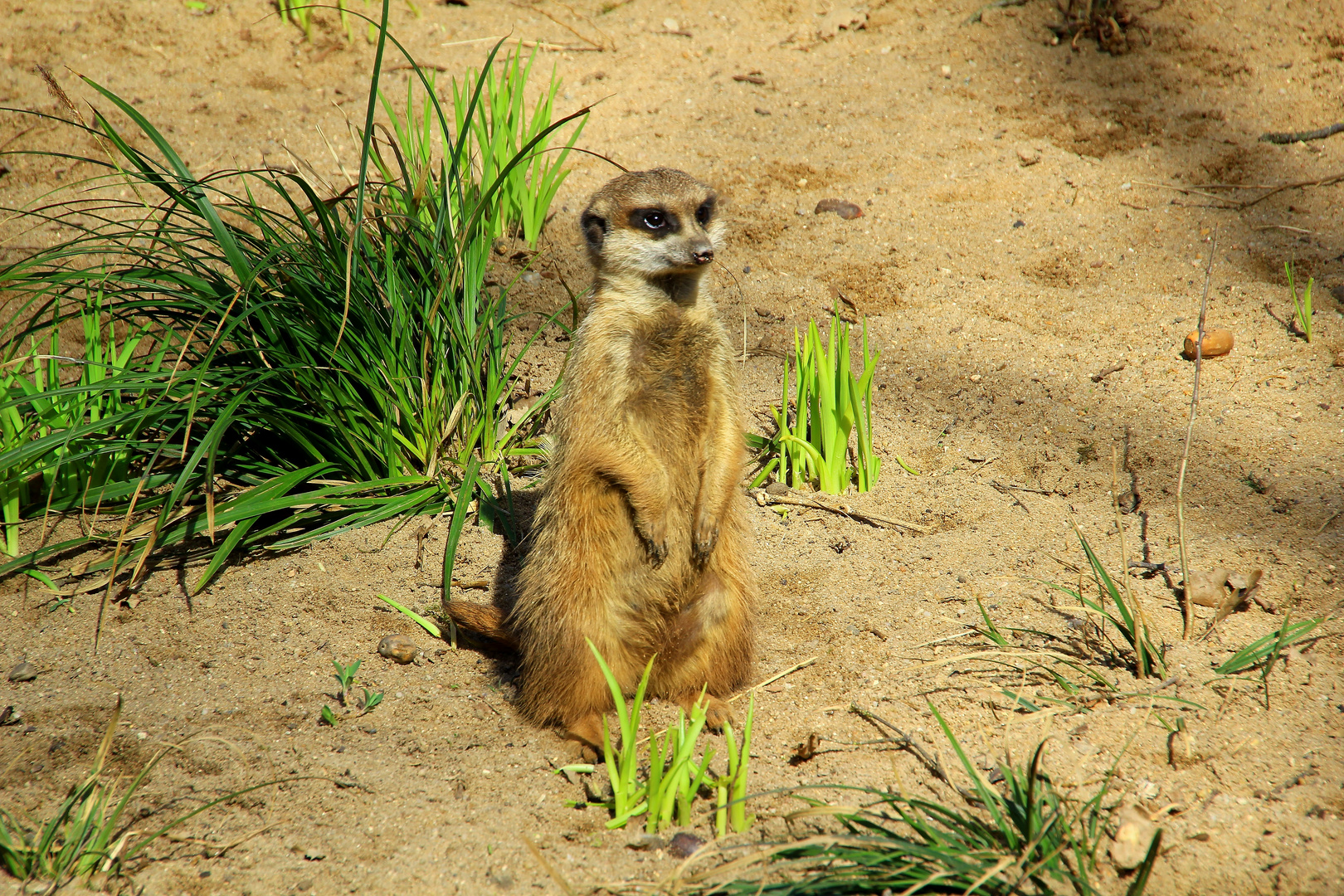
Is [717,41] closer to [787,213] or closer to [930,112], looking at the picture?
[930,112]

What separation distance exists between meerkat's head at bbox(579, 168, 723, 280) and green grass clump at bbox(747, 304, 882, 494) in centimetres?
58

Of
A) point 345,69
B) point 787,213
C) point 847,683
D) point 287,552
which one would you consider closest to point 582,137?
point 787,213

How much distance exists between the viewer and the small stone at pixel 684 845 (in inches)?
70.7

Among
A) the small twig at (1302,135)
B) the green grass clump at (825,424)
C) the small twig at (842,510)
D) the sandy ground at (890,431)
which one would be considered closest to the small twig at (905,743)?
the sandy ground at (890,431)

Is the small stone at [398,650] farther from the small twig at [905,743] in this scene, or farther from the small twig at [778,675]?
the small twig at [905,743]

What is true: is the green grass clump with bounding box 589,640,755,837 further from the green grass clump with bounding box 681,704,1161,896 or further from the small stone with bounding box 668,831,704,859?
the green grass clump with bounding box 681,704,1161,896

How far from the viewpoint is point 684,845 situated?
5.95 feet

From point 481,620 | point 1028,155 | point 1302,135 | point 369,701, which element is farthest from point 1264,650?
point 1302,135

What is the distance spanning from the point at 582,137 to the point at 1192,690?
362cm

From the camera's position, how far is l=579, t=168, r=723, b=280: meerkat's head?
2.32 m

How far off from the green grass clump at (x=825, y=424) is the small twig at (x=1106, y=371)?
833 millimetres

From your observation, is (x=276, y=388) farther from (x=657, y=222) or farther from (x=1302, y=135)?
(x=1302, y=135)

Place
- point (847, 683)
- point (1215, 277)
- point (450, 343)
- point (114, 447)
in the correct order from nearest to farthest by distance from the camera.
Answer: point (847, 683)
point (114, 447)
point (450, 343)
point (1215, 277)

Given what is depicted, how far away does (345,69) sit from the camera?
15.9 feet
